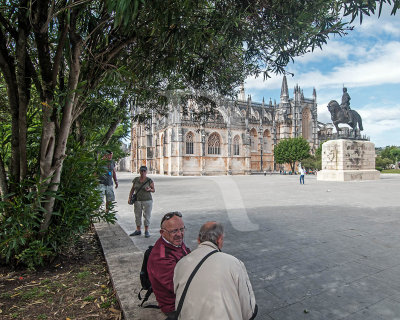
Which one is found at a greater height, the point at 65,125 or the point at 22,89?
the point at 22,89

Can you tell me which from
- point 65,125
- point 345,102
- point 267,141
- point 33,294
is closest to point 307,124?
point 267,141

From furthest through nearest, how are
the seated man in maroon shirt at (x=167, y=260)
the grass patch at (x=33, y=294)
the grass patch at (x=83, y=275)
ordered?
1. the grass patch at (x=83, y=275)
2. the grass patch at (x=33, y=294)
3. the seated man in maroon shirt at (x=167, y=260)

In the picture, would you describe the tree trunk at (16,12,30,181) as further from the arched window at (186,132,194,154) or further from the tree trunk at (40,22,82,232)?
the arched window at (186,132,194,154)

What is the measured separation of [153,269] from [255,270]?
1942 mm

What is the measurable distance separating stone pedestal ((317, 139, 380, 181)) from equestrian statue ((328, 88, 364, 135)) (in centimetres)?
164

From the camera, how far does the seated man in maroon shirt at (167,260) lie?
216 cm

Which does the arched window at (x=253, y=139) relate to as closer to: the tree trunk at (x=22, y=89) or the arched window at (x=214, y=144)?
the arched window at (x=214, y=144)

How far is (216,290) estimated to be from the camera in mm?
1589

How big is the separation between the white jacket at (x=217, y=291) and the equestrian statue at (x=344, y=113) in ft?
73.8

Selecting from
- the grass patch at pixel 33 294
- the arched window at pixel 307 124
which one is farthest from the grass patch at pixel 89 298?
the arched window at pixel 307 124

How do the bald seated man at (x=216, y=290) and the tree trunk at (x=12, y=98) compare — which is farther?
the tree trunk at (x=12, y=98)

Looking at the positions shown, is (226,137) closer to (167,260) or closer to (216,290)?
(167,260)

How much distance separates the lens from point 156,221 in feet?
23.1

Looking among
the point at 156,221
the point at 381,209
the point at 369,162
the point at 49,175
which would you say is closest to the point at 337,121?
the point at 369,162
